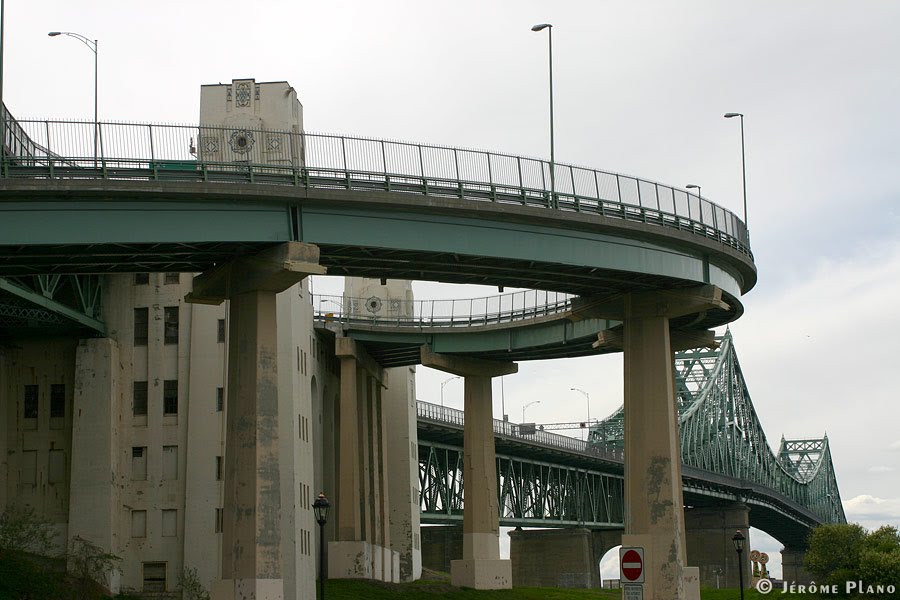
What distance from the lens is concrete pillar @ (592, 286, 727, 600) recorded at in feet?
212

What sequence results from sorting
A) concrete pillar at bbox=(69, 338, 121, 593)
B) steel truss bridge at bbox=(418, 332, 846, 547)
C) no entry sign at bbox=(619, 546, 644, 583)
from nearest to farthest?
no entry sign at bbox=(619, 546, 644, 583), concrete pillar at bbox=(69, 338, 121, 593), steel truss bridge at bbox=(418, 332, 846, 547)

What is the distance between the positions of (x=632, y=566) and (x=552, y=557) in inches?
5435

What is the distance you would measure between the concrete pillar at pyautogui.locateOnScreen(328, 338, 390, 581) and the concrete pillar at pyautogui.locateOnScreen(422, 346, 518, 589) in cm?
523

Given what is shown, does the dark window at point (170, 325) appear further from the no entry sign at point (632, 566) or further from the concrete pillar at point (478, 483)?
the no entry sign at point (632, 566)

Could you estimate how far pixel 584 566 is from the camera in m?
162

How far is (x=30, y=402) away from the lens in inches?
3095

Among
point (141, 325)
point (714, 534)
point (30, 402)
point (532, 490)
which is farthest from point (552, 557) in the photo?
point (30, 402)

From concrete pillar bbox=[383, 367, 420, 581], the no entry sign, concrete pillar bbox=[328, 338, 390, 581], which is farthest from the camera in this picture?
concrete pillar bbox=[383, 367, 420, 581]

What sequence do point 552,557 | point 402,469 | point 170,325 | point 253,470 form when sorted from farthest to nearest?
point 552,557, point 402,469, point 170,325, point 253,470

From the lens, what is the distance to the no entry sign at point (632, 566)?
30547 millimetres

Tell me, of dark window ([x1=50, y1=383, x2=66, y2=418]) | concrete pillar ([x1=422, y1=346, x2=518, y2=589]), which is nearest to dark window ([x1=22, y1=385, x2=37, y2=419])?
dark window ([x1=50, y1=383, x2=66, y2=418])

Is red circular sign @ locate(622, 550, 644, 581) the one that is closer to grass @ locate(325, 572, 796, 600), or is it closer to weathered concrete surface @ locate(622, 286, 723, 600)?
weathered concrete surface @ locate(622, 286, 723, 600)

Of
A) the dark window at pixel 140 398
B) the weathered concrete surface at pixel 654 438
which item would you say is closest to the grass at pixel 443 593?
the dark window at pixel 140 398

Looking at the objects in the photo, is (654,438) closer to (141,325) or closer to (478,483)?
(141,325)
